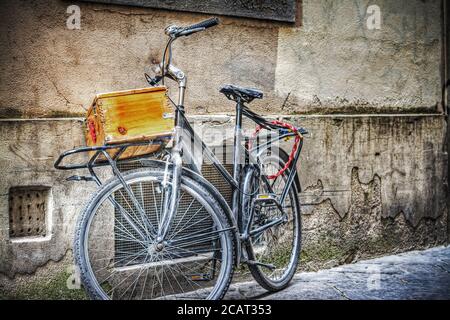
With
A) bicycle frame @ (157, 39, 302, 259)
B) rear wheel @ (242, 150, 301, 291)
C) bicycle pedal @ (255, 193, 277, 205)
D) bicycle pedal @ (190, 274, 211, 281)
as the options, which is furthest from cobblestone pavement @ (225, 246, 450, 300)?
bicycle pedal @ (255, 193, 277, 205)

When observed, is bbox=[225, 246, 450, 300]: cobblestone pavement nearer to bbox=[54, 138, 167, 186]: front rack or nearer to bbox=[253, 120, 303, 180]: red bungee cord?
bbox=[253, 120, 303, 180]: red bungee cord

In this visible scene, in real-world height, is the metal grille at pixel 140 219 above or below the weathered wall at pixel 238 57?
below

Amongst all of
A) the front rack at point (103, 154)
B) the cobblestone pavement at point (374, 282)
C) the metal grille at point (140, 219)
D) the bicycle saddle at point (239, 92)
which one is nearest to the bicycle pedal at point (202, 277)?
the metal grille at point (140, 219)

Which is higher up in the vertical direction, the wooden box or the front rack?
the wooden box

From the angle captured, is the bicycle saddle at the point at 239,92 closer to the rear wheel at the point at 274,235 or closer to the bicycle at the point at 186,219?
the bicycle at the point at 186,219

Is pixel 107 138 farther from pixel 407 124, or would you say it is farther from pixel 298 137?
pixel 407 124

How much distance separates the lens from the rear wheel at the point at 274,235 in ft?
12.8

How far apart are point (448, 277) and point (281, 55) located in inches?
95.8

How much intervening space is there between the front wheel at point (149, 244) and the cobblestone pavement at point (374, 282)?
1.56 ft

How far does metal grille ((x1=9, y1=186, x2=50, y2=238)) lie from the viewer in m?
3.62

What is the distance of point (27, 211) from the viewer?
367 cm

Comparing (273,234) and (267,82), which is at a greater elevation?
(267,82)
